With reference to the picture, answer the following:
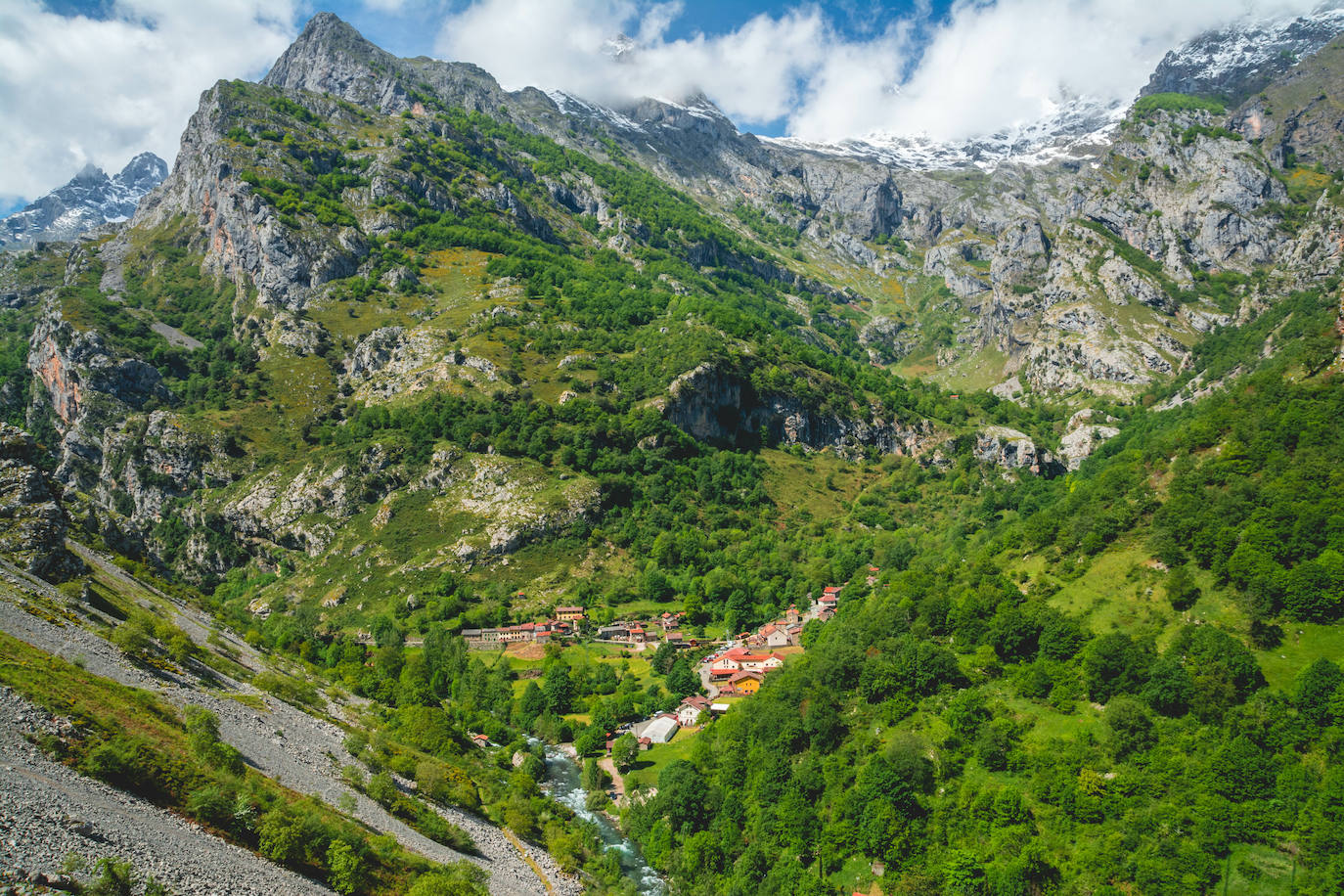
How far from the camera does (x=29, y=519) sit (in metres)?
50.2

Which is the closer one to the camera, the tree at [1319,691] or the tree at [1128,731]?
the tree at [1319,691]

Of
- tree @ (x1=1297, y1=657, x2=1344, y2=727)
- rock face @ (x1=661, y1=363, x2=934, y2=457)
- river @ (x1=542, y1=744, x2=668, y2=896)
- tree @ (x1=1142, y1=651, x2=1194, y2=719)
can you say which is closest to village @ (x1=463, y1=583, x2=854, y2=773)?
river @ (x1=542, y1=744, x2=668, y2=896)

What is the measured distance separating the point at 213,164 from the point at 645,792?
200001 mm

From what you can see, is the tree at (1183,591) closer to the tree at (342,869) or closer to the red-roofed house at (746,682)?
the red-roofed house at (746,682)

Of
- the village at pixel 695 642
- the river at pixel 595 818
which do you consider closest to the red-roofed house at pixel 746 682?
the village at pixel 695 642

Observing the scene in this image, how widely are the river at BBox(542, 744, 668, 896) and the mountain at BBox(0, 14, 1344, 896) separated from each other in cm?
48

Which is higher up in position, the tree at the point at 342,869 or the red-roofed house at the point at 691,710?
the red-roofed house at the point at 691,710

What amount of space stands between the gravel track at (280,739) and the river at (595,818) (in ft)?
18.1

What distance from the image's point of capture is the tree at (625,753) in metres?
65.9

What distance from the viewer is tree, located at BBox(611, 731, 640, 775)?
216 feet

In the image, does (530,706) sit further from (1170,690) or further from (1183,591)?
(1183,591)

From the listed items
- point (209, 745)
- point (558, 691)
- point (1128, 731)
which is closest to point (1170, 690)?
point (1128, 731)

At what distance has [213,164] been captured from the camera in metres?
189

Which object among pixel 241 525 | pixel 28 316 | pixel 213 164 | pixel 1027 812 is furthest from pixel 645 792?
pixel 28 316
